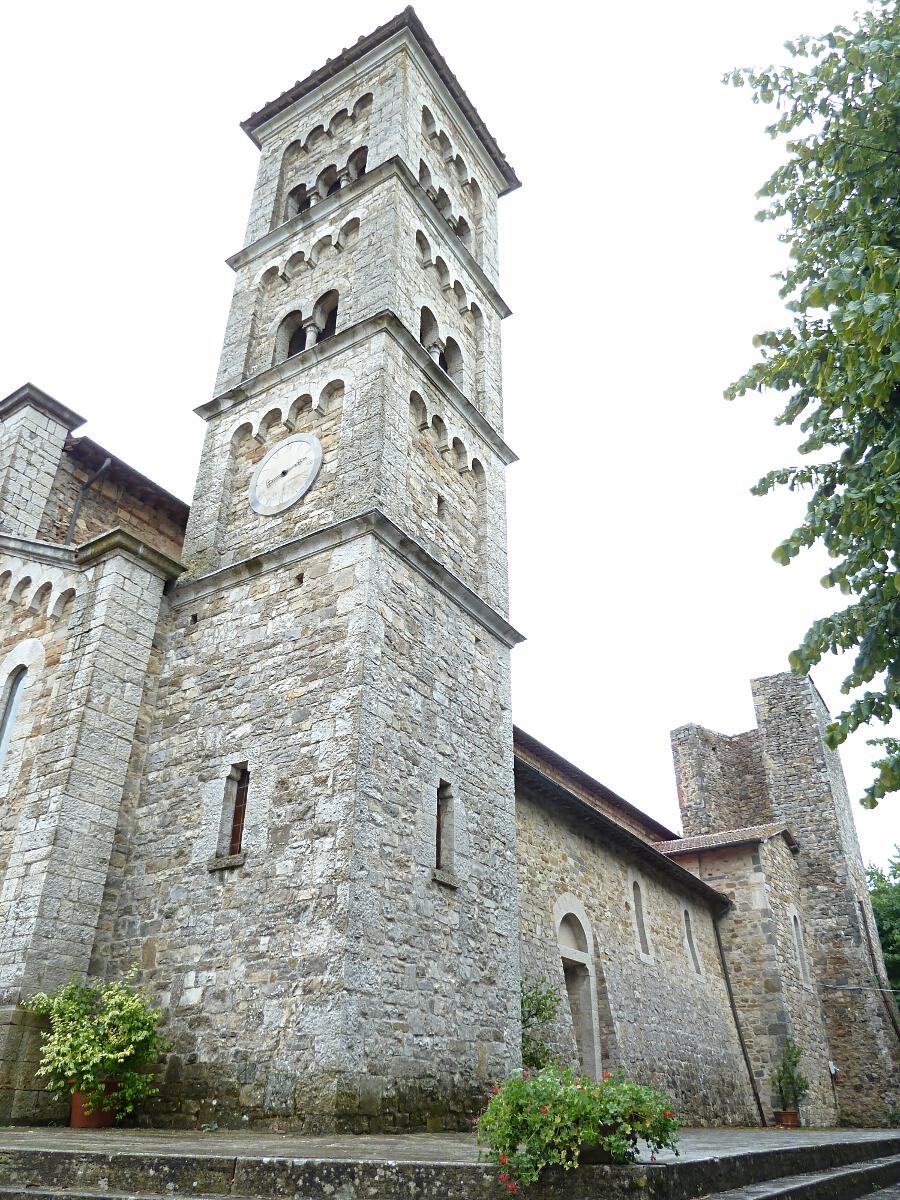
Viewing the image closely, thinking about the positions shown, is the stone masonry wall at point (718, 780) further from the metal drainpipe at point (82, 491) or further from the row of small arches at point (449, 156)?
the metal drainpipe at point (82, 491)

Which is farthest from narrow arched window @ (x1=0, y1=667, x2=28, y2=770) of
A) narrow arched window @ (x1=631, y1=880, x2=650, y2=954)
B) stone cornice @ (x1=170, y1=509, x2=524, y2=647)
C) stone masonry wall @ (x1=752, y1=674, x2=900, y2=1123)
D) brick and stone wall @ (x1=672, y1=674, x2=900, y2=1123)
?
stone masonry wall @ (x1=752, y1=674, x2=900, y2=1123)

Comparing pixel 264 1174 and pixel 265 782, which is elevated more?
pixel 265 782

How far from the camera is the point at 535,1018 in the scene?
37.9ft

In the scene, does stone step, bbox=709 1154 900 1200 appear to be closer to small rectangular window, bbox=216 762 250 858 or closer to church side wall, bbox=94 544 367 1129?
church side wall, bbox=94 544 367 1129

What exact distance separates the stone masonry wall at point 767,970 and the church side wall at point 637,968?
23.9 inches

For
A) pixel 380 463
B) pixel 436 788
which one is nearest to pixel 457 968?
pixel 436 788

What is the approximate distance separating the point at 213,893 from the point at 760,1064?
48.4ft

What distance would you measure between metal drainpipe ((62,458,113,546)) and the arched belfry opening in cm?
919

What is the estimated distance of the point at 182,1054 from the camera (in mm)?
8938

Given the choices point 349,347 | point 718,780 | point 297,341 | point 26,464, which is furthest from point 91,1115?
point 718,780

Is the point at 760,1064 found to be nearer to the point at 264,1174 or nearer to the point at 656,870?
the point at 656,870

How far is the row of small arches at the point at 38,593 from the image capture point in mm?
11953

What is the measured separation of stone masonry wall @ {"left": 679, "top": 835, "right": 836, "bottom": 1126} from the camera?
1941 cm

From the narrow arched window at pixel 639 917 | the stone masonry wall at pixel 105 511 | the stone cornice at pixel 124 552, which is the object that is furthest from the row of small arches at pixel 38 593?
the narrow arched window at pixel 639 917
